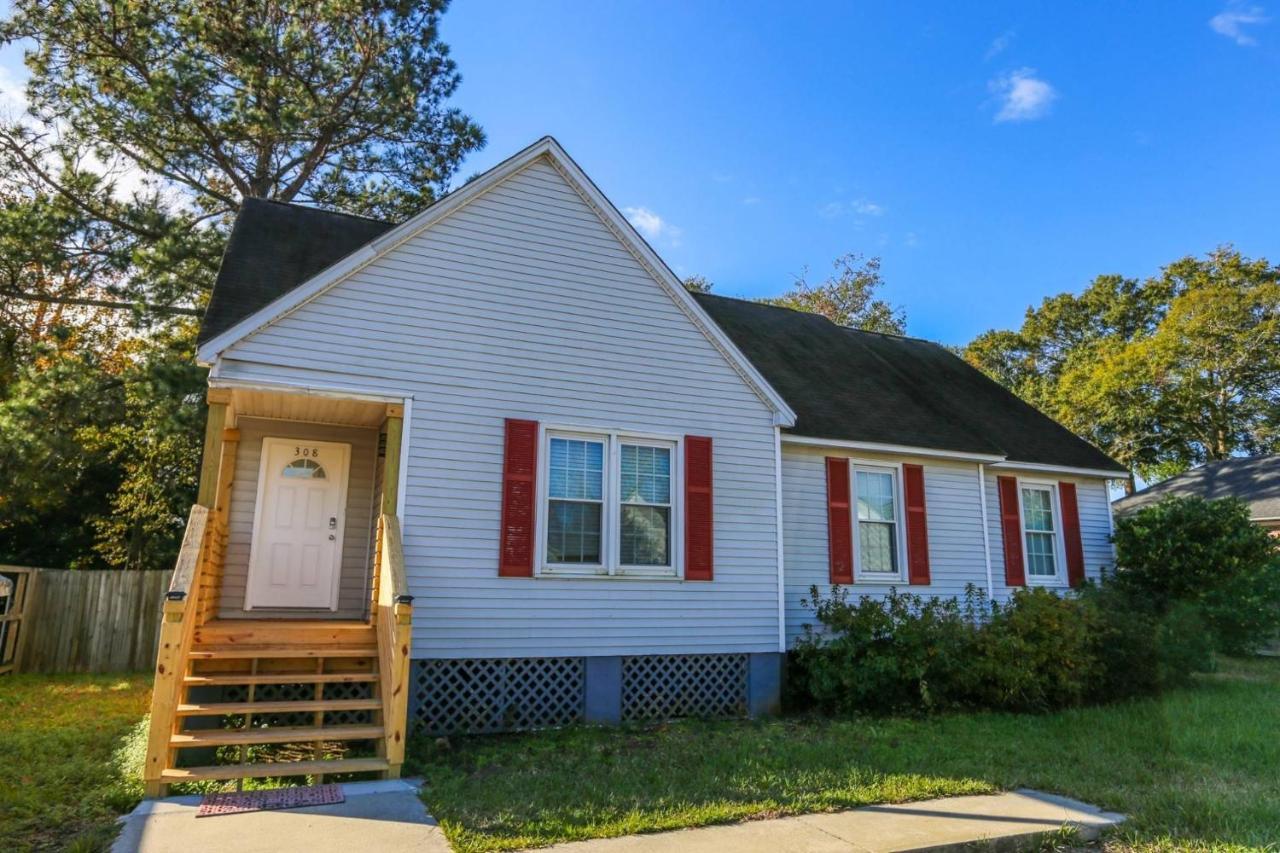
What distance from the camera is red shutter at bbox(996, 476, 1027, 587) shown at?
12.0 m

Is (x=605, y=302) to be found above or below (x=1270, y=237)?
below

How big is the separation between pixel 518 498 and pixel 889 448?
18.4ft

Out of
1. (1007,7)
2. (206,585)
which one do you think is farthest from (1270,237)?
(206,585)

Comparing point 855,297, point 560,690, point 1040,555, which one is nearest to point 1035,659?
point 1040,555

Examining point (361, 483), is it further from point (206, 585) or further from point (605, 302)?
point (605, 302)

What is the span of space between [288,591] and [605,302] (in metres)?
4.89

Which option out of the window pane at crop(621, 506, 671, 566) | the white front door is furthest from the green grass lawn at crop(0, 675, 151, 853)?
the window pane at crop(621, 506, 671, 566)

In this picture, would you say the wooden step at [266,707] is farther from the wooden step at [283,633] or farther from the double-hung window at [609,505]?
the double-hung window at [609,505]

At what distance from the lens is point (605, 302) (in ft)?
29.6

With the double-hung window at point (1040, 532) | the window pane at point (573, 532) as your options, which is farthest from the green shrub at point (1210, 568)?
the window pane at point (573, 532)

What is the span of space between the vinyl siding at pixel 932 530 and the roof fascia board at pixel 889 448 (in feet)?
0.45

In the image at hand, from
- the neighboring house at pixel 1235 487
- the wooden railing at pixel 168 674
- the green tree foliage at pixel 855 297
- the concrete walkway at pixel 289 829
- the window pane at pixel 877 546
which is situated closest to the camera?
the concrete walkway at pixel 289 829

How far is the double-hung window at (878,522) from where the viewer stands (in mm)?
10742

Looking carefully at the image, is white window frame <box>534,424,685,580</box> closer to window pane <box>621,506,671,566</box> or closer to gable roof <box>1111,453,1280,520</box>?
Result: window pane <box>621,506,671,566</box>
